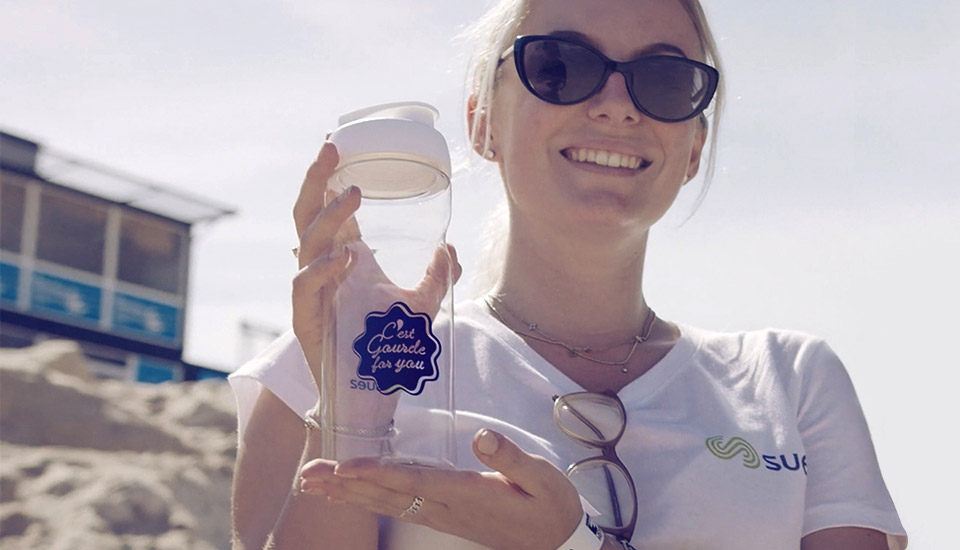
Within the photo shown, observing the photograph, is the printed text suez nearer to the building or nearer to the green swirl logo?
the green swirl logo

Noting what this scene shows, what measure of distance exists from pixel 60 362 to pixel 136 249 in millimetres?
Answer: 10964

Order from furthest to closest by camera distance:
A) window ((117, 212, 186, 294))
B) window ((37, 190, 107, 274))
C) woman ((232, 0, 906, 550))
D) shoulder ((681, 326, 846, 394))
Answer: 1. window ((117, 212, 186, 294))
2. window ((37, 190, 107, 274))
3. shoulder ((681, 326, 846, 394))
4. woman ((232, 0, 906, 550))

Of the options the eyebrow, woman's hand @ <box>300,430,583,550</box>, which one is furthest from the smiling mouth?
woman's hand @ <box>300,430,583,550</box>

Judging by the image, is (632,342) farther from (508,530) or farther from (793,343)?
(508,530)

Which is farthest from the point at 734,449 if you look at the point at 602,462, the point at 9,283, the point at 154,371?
the point at 154,371

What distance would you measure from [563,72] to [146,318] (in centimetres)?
2524

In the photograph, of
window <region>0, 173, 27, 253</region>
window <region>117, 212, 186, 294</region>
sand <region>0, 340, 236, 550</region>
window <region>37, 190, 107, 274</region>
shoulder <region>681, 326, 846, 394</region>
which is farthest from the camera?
window <region>117, 212, 186, 294</region>

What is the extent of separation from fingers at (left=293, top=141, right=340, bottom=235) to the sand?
11.0 m

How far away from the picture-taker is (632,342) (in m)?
2.84

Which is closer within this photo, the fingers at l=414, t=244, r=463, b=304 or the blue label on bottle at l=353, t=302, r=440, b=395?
the blue label on bottle at l=353, t=302, r=440, b=395

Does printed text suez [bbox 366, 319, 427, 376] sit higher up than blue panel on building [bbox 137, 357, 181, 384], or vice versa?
blue panel on building [bbox 137, 357, 181, 384]

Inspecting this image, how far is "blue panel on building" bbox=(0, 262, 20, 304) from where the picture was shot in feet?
78.4

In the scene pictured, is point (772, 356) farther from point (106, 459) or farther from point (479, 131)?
point (106, 459)

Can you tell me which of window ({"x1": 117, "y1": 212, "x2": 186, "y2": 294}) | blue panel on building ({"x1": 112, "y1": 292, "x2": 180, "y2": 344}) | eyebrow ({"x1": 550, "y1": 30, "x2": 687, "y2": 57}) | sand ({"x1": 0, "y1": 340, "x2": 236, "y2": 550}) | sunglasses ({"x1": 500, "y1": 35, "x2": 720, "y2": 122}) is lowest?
sand ({"x1": 0, "y1": 340, "x2": 236, "y2": 550})
